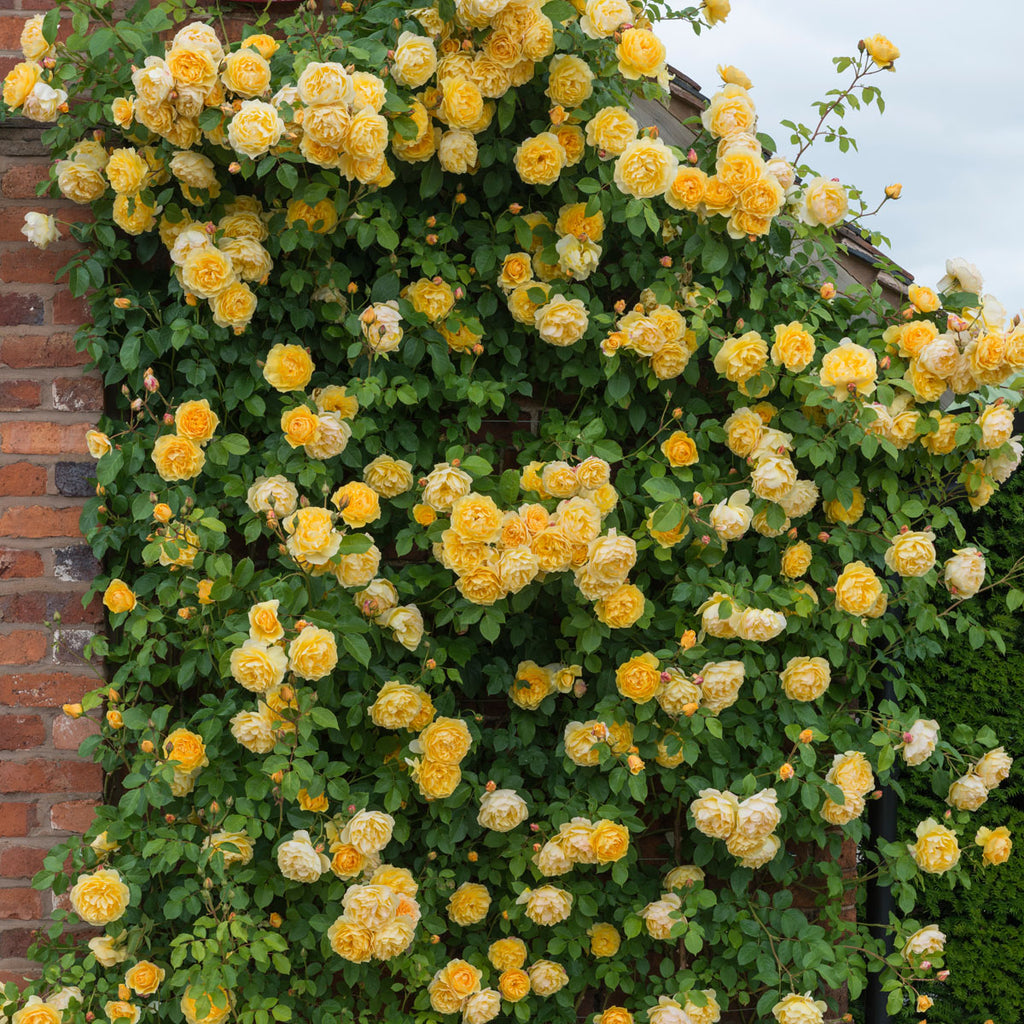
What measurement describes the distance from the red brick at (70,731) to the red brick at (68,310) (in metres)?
0.97

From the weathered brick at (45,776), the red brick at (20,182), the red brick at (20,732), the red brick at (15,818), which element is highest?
the red brick at (20,182)

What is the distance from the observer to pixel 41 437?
8.05ft

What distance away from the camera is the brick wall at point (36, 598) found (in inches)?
96.3

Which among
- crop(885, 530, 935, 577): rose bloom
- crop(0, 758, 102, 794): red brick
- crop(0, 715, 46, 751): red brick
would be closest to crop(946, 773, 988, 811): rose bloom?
crop(885, 530, 935, 577): rose bloom

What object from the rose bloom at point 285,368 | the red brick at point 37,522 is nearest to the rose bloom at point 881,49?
the rose bloom at point 285,368

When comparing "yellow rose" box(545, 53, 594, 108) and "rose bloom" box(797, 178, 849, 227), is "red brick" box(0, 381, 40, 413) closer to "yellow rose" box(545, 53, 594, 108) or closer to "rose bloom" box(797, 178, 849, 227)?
"yellow rose" box(545, 53, 594, 108)

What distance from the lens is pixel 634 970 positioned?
9.06ft

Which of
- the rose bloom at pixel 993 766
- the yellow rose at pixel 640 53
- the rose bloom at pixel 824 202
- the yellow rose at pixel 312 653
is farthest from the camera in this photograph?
the rose bloom at pixel 993 766

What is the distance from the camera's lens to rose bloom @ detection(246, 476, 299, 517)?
2266 mm

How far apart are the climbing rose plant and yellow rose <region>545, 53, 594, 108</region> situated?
17 mm

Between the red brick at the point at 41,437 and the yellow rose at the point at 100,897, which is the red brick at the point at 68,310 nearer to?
the red brick at the point at 41,437

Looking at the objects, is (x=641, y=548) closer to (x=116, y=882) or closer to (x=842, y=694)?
(x=842, y=694)

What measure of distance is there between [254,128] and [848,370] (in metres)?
1.47

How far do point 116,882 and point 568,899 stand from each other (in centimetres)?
106
